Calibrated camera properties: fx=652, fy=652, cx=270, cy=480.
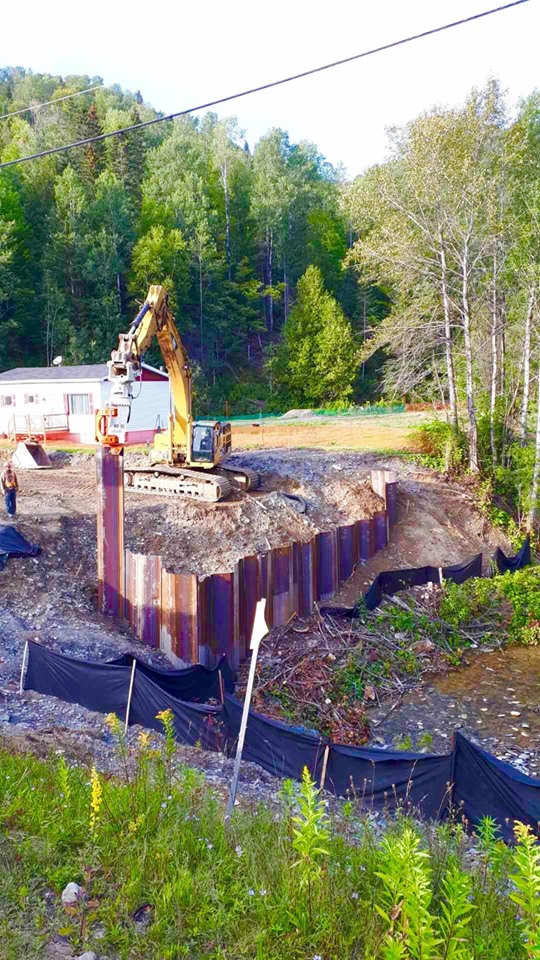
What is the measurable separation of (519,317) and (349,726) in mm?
14302

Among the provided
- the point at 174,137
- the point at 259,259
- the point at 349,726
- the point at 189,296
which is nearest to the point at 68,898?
the point at 349,726

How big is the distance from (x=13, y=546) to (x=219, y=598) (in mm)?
4514

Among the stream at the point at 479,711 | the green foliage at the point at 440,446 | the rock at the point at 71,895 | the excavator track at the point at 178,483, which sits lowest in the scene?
the stream at the point at 479,711

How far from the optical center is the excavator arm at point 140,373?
13064mm

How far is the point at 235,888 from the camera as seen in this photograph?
12.1 ft

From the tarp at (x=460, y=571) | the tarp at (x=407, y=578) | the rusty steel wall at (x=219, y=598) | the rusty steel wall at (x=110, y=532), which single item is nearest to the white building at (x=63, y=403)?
the rusty steel wall at (x=110, y=532)

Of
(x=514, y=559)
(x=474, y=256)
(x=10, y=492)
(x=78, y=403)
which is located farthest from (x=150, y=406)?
(x=514, y=559)

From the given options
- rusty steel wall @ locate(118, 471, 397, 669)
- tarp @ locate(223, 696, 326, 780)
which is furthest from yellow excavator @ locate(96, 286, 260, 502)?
tarp @ locate(223, 696, 326, 780)

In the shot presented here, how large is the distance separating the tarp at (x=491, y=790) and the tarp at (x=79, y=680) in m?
4.08

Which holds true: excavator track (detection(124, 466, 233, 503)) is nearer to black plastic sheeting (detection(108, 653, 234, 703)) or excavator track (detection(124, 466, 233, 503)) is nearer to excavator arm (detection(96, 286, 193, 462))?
excavator arm (detection(96, 286, 193, 462))

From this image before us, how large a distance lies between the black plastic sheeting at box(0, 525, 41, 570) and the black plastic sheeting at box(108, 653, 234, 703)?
453 cm

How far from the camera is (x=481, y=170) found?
2025cm

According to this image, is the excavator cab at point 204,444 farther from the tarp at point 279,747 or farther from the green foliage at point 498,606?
the tarp at point 279,747

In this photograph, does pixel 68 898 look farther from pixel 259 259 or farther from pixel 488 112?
pixel 259 259
